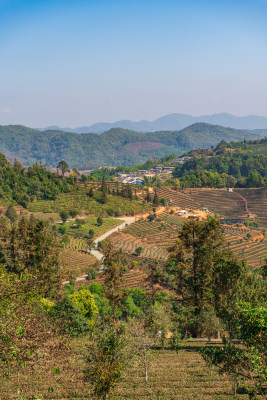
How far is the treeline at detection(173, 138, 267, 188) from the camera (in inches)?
4552

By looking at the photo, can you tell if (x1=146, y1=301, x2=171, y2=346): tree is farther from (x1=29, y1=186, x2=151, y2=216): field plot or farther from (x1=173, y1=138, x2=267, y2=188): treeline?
(x1=173, y1=138, x2=267, y2=188): treeline

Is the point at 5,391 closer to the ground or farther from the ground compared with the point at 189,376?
farther from the ground

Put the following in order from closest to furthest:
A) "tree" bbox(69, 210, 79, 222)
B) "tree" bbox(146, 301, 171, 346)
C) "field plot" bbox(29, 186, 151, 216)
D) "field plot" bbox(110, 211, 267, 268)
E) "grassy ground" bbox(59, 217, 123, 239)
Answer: "tree" bbox(146, 301, 171, 346)
"field plot" bbox(110, 211, 267, 268)
"grassy ground" bbox(59, 217, 123, 239)
"tree" bbox(69, 210, 79, 222)
"field plot" bbox(29, 186, 151, 216)

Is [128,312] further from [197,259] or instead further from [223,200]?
[223,200]

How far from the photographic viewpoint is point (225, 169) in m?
152

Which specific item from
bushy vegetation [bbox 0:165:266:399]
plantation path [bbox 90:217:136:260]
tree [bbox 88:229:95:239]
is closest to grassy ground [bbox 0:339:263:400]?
bushy vegetation [bbox 0:165:266:399]

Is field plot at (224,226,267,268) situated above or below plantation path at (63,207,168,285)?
below

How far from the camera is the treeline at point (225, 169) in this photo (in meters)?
116

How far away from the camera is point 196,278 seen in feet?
68.4

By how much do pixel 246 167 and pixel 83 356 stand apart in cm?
15255

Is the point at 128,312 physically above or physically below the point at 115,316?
below

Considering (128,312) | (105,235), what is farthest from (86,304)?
(105,235)

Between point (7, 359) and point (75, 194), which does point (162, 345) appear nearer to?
point (7, 359)

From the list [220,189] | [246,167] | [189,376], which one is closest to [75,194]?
[220,189]
